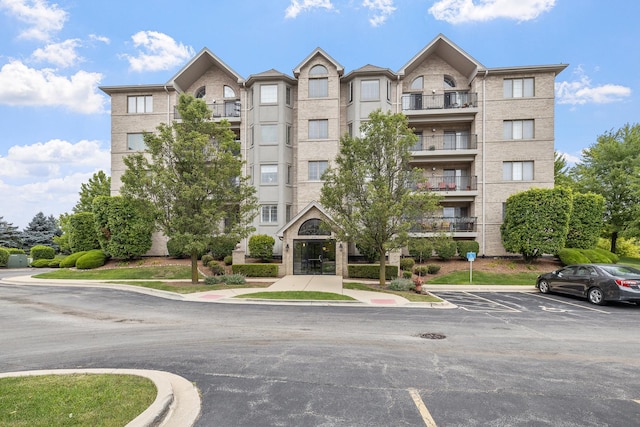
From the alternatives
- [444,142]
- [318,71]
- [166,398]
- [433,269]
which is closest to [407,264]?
[433,269]

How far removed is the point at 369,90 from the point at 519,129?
11669mm

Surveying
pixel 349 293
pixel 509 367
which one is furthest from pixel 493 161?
pixel 509 367

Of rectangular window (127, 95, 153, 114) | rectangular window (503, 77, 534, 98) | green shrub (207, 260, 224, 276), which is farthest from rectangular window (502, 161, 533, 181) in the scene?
rectangular window (127, 95, 153, 114)

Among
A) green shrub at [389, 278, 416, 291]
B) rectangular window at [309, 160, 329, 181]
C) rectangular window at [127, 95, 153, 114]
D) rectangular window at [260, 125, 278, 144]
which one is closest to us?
green shrub at [389, 278, 416, 291]

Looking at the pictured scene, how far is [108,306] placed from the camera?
1320cm

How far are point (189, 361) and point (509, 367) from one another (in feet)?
20.9

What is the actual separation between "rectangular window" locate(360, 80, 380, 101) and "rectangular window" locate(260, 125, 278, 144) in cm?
715

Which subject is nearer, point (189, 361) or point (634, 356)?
point (189, 361)

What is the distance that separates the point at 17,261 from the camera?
105 ft

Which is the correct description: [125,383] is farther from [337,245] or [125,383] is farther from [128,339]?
[337,245]

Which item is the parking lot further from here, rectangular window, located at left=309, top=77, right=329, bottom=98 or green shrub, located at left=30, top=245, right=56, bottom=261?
green shrub, located at left=30, top=245, right=56, bottom=261

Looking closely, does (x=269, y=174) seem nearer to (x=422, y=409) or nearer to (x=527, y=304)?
(x=527, y=304)

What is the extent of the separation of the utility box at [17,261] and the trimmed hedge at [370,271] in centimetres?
3255

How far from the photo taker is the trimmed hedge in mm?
20312
